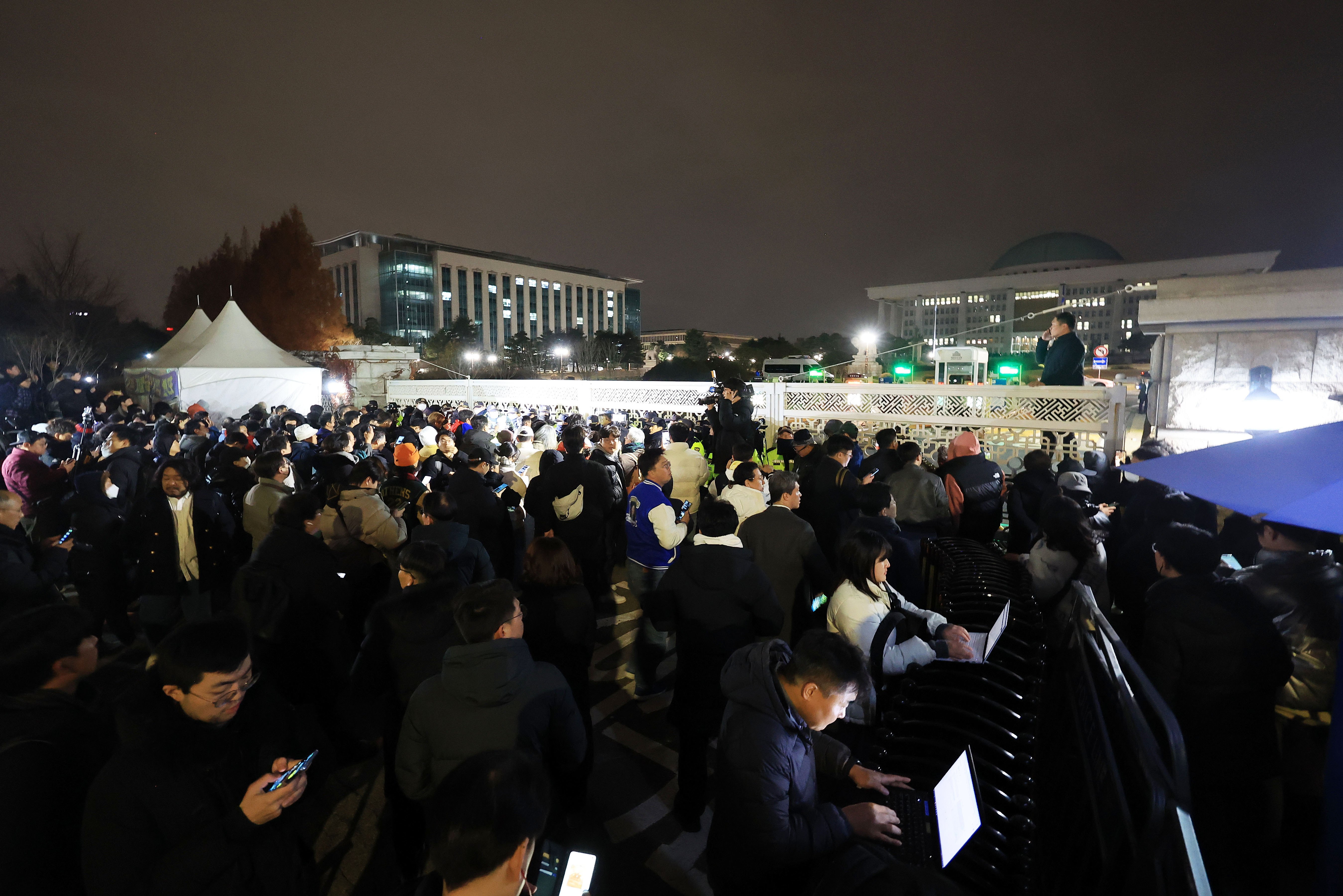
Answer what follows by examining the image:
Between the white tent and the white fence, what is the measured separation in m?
9.36

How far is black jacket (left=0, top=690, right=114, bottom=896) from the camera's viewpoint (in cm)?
168

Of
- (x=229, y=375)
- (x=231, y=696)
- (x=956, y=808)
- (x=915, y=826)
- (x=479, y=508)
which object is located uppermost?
(x=229, y=375)

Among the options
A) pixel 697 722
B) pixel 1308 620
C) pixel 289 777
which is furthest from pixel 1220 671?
pixel 289 777

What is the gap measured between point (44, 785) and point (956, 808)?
271 cm

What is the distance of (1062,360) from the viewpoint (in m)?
8.58

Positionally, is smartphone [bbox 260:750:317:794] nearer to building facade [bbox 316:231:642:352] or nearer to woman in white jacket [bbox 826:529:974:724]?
woman in white jacket [bbox 826:529:974:724]

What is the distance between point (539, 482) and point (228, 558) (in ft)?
7.82

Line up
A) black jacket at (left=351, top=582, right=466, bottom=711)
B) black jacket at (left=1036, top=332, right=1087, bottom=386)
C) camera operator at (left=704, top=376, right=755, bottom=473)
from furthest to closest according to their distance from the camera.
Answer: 1. black jacket at (left=1036, top=332, right=1087, bottom=386)
2. camera operator at (left=704, top=376, right=755, bottom=473)
3. black jacket at (left=351, top=582, right=466, bottom=711)

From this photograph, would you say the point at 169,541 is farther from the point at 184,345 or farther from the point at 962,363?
the point at 962,363

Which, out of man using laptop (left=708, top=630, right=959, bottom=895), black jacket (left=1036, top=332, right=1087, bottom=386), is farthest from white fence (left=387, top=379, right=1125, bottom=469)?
man using laptop (left=708, top=630, right=959, bottom=895)

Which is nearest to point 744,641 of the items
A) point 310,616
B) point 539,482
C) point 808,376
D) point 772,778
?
point 772,778

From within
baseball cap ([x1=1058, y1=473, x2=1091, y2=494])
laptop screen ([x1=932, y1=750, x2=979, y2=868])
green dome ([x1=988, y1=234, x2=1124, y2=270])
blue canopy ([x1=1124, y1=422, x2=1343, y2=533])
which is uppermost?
green dome ([x1=988, y1=234, x2=1124, y2=270])

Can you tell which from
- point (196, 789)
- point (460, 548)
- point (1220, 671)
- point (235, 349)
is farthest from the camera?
point (235, 349)

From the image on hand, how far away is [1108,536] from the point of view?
5.02 m
